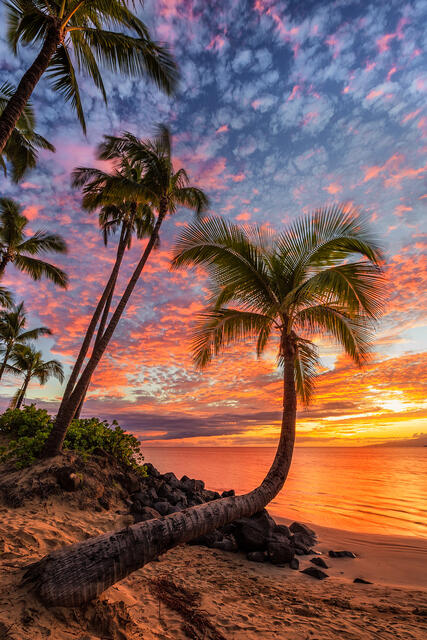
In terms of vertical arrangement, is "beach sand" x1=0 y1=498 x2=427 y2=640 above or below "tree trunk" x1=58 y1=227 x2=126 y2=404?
below

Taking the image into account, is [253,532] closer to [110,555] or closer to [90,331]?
[110,555]

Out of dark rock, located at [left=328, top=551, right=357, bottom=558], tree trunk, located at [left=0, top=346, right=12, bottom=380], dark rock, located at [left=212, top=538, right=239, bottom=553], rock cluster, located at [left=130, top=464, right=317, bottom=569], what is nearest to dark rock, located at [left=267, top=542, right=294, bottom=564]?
rock cluster, located at [left=130, top=464, right=317, bottom=569]

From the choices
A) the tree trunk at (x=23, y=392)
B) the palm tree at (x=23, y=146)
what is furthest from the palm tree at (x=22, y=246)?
the tree trunk at (x=23, y=392)

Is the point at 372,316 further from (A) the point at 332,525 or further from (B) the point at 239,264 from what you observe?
(A) the point at 332,525

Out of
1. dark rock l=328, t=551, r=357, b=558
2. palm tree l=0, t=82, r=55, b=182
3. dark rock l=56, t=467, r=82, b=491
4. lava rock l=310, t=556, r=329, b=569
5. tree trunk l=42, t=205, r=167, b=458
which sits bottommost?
dark rock l=328, t=551, r=357, b=558

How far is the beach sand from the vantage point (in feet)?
8.14

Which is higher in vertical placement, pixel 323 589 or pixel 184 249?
pixel 184 249

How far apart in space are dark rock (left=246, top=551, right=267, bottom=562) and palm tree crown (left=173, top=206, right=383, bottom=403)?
411 cm

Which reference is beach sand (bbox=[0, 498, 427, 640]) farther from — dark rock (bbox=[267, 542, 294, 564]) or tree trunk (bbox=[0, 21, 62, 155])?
tree trunk (bbox=[0, 21, 62, 155])

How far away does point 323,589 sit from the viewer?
478cm

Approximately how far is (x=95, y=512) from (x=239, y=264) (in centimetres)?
665

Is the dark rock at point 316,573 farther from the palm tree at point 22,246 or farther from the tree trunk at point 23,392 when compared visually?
the tree trunk at point 23,392

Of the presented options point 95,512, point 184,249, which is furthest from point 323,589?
point 184,249

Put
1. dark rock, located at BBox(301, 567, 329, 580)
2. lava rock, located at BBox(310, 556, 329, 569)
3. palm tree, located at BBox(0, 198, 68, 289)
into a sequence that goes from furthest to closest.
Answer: palm tree, located at BBox(0, 198, 68, 289) → lava rock, located at BBox(310, 556, 329, 569) → dark rock, located at BBox(301, 567, 329, 580)
